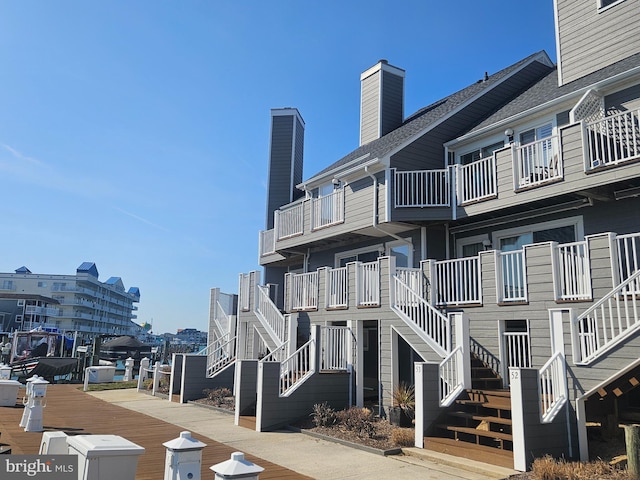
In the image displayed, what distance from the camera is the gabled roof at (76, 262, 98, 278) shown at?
11434 cm

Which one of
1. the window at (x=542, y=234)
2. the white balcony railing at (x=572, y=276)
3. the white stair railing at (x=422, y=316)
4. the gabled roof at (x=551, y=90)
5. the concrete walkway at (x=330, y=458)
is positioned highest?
the gabled roof at (x=551, y=90)

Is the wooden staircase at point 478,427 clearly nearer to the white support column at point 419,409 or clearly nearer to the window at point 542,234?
the white support column at point 419,409

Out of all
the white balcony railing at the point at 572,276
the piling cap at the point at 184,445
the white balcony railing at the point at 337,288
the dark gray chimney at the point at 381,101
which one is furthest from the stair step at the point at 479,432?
the dark gray chimney at the point at 381,101

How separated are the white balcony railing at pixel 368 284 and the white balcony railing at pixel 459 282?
5.08 ft

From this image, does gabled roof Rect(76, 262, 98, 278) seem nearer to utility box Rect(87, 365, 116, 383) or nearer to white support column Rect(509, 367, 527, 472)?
utility box Rect(87, 365, 116, 383)

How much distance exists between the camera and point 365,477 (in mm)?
7727

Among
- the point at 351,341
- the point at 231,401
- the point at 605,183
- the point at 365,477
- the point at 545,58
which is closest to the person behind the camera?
the point at 365,477

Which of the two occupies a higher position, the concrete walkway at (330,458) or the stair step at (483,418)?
the stair step at (483,418)

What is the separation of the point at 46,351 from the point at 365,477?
124 ft

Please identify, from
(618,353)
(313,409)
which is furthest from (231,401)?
(618,353)

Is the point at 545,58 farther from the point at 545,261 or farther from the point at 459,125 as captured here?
the point at 545,261

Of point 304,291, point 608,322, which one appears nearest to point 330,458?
point 608,322

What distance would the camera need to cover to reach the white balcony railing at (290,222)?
19.2 metres

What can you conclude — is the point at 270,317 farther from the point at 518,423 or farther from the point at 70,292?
the point at 70,292
